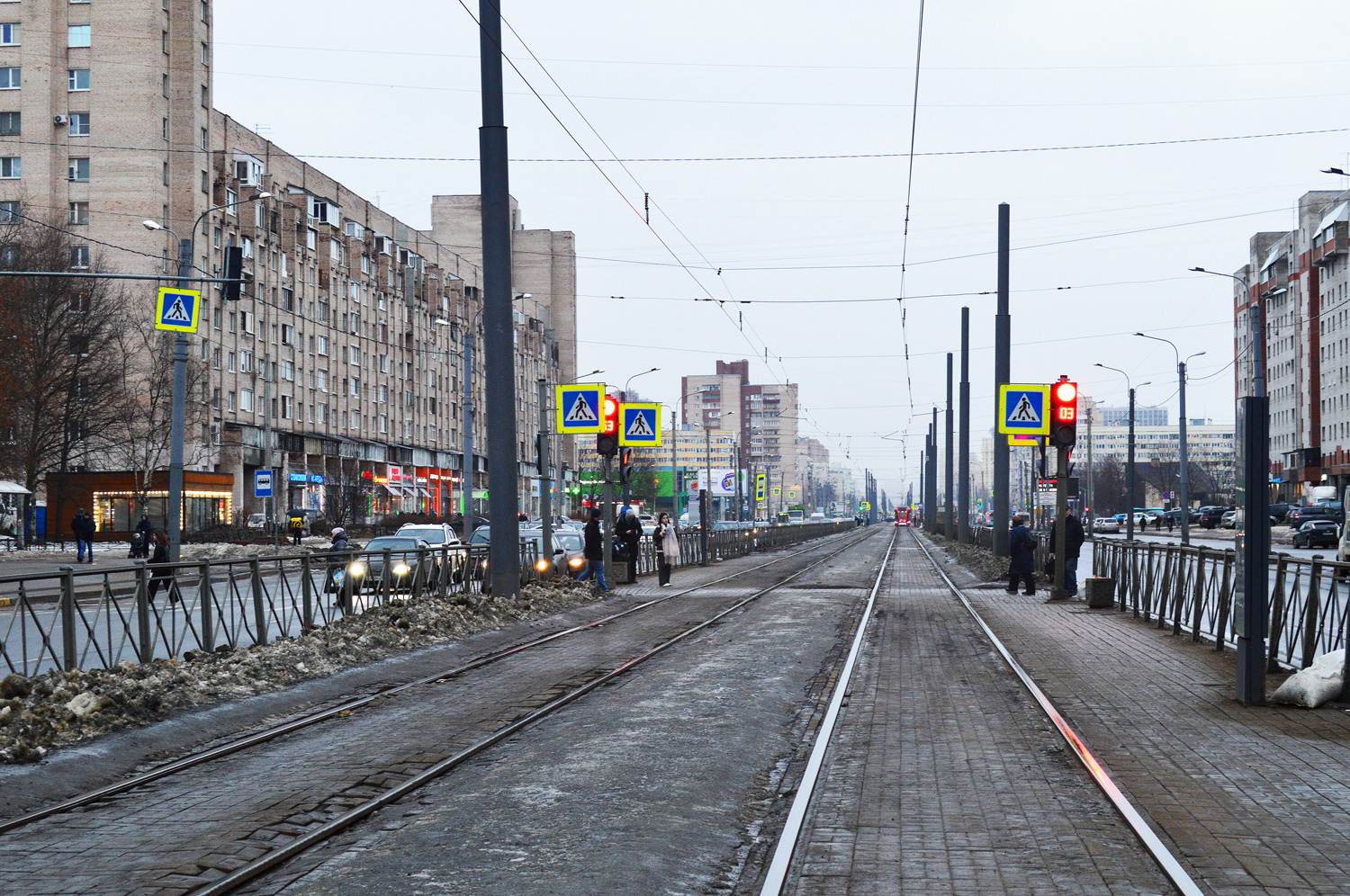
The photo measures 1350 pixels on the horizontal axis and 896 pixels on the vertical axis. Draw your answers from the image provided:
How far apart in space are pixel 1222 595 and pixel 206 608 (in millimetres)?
10791

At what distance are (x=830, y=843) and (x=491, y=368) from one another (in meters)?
15.0

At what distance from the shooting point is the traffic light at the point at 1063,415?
23.1 m

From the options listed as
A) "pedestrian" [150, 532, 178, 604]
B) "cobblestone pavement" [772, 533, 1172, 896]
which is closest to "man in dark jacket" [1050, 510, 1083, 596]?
"cobblestone pavement" [772, 533, 1172, 896]

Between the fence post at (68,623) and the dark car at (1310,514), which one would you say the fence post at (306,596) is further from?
the dark car at (1310,514)

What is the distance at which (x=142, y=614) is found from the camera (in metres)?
12.1

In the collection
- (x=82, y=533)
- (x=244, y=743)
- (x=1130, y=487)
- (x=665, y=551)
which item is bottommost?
(x=244, y=743)

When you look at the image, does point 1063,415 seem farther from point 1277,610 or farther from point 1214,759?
point 1214,759

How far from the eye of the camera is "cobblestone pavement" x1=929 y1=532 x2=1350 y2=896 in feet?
20.5

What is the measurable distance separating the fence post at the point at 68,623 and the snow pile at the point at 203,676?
20 cm

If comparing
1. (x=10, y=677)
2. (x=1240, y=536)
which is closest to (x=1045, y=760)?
(x=1240, y=536)

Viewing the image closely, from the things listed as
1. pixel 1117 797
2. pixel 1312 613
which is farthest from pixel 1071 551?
pixel 1117 797

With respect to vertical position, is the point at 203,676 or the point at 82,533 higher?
the point at 82,533

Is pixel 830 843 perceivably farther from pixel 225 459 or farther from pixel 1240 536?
pixel 225 459

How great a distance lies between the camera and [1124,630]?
18578mm
